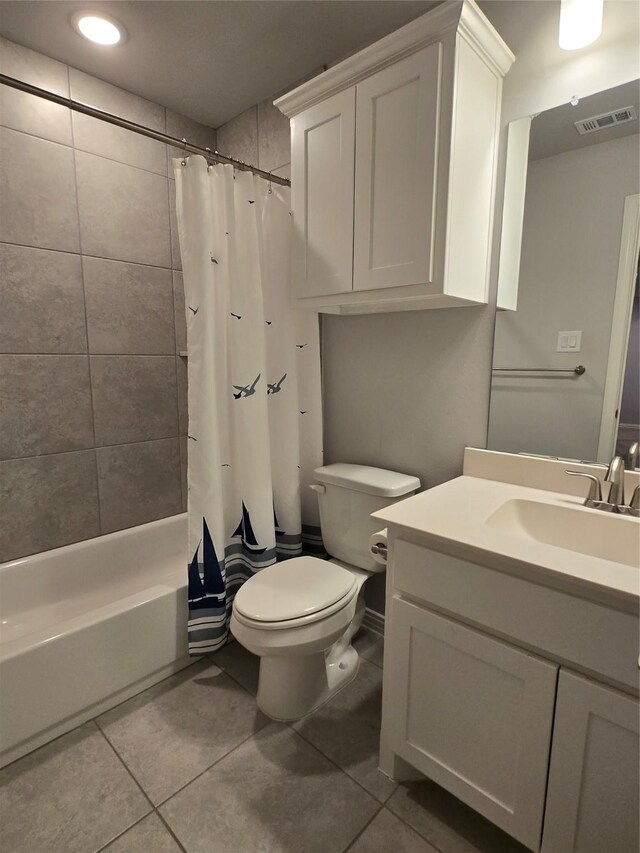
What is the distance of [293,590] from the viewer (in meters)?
1.46

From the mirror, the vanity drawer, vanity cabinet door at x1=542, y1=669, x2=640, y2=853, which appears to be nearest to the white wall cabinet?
the mirror

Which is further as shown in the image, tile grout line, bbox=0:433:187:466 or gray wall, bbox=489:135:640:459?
tile grout line, bbox=0:433:187:466

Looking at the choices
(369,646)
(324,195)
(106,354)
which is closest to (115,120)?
(324,195)

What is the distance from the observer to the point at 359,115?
140 cm

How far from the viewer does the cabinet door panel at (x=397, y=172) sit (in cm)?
125

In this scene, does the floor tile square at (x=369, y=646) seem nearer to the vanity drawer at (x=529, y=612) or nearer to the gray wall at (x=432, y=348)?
the gray wall at (x=432, y=348)

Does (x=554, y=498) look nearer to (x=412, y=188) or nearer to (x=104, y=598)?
(x=412, y=188)

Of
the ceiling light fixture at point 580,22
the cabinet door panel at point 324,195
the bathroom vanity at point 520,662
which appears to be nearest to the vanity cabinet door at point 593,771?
the bathroom vanity at point 520,662

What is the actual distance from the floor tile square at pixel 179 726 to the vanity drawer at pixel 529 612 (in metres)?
0.86

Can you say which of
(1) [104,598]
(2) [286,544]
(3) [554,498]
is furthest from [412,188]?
(1) [104,598]

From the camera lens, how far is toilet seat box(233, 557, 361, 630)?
4.43 feet

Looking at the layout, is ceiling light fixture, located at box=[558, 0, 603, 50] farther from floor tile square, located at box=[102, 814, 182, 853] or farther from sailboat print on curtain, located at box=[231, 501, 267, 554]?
floor tile square, located at box=[102, 814, 182, 853]

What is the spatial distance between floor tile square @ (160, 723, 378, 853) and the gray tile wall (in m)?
1.26

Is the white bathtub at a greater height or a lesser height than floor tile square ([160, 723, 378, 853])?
greater
